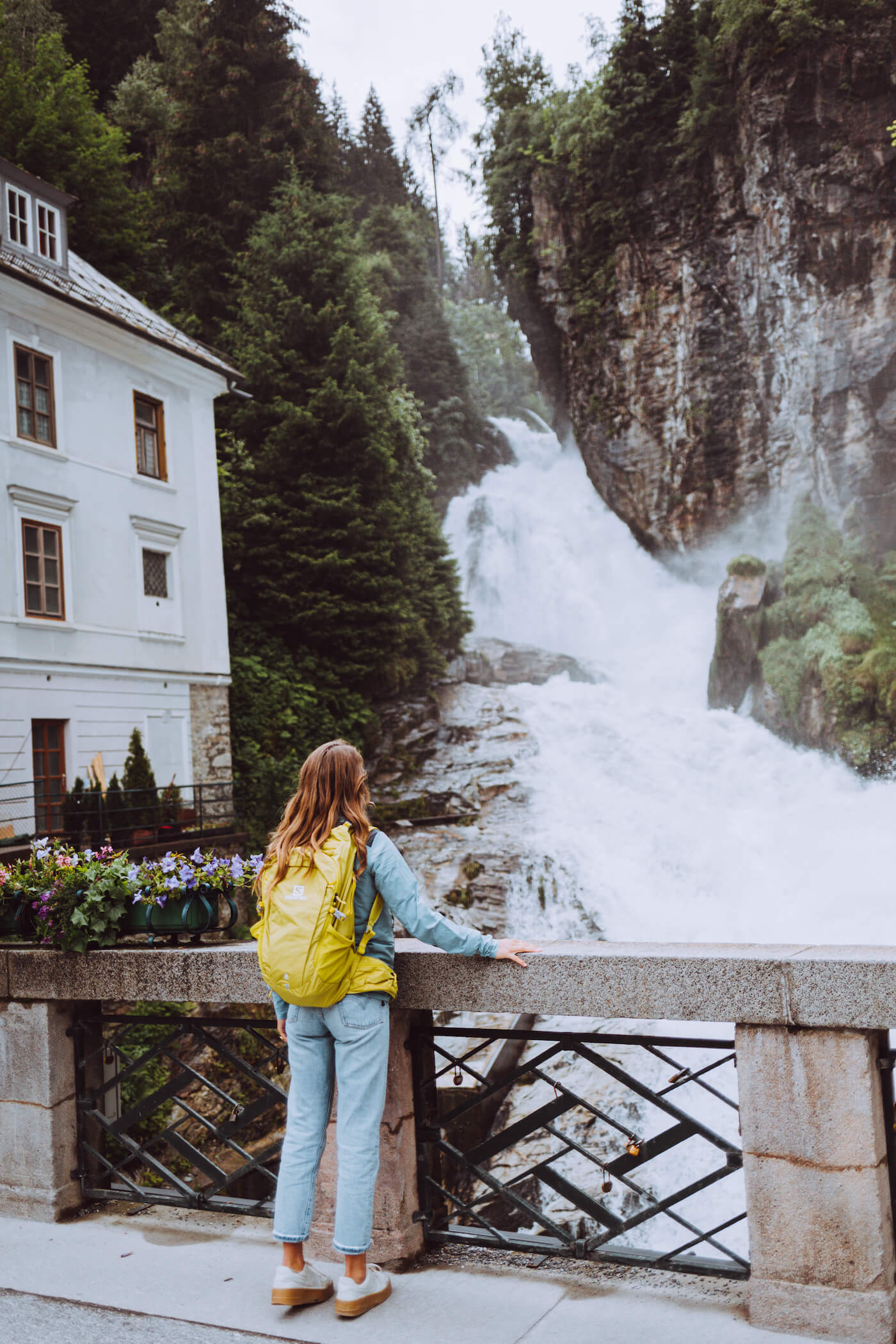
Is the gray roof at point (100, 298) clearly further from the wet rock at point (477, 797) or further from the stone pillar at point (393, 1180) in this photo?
the stone pillar at point (393, 1180)

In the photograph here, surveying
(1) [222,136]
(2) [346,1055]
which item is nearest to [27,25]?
(1) [222,136]

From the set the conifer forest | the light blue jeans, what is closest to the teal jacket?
the light blue jeans

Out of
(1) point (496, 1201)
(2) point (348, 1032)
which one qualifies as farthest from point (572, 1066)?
(2) point (348, 1032)

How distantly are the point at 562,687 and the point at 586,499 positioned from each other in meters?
9.67

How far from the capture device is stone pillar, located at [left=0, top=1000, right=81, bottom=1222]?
13.5 feet

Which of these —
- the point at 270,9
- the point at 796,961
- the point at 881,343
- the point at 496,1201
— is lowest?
the point at 496,1201

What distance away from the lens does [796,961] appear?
292cm

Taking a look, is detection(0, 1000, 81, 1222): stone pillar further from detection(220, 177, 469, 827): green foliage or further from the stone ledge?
detection(220, 177, 469, 827): green foliage

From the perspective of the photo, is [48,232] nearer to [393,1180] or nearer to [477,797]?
[477,797]

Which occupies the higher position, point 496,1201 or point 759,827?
point 759,827

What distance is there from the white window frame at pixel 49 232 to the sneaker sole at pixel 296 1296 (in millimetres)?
19281

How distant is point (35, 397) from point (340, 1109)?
17.0 m

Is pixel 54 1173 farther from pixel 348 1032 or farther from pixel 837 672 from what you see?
pixel 837 672

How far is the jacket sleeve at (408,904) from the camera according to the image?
10.1 ft
